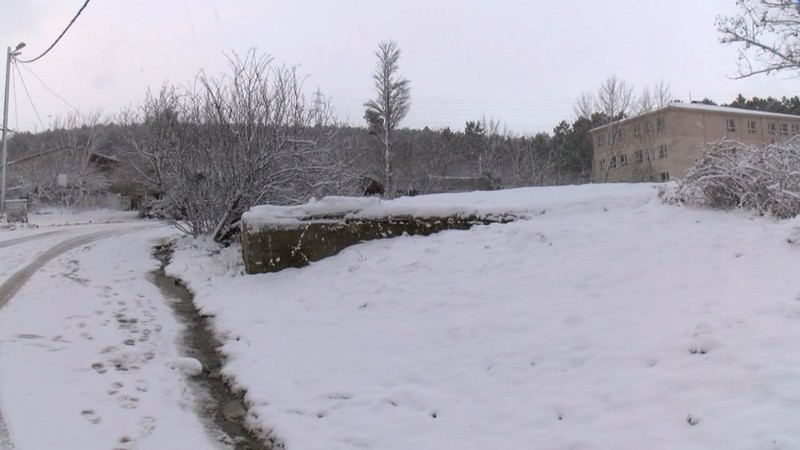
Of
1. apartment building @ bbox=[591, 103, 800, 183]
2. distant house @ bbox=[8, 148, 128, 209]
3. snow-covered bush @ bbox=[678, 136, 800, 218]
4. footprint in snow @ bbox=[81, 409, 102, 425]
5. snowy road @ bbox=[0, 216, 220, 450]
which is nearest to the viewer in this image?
snowy road @ bbox=[0, 216, 220, 450]

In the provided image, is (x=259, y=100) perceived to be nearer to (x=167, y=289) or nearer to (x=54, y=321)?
(x=167, y=289)

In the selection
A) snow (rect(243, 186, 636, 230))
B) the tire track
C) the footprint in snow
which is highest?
snow (rect(243, 186, 636, 230))

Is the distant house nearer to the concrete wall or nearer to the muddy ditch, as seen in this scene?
the concrete wall

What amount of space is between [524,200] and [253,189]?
5662 mm

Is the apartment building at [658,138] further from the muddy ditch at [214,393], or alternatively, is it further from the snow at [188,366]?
the snow at [188,366]

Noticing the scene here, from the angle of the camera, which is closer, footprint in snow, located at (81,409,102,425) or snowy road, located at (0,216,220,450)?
snowy road, located at (0,216,220,450)

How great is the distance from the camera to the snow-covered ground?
2824mm

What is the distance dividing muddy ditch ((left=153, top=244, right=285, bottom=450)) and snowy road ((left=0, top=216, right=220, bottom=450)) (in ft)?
0.35

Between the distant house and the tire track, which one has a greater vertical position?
the distant house

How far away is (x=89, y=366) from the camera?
4.25 meters

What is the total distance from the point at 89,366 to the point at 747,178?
685cm

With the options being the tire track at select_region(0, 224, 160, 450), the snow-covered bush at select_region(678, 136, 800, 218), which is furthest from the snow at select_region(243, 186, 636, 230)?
the tire track at select_region(0, 224, 160, 450)

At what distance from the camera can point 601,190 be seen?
832 cm

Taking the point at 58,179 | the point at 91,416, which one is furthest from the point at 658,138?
the point at 58,179
